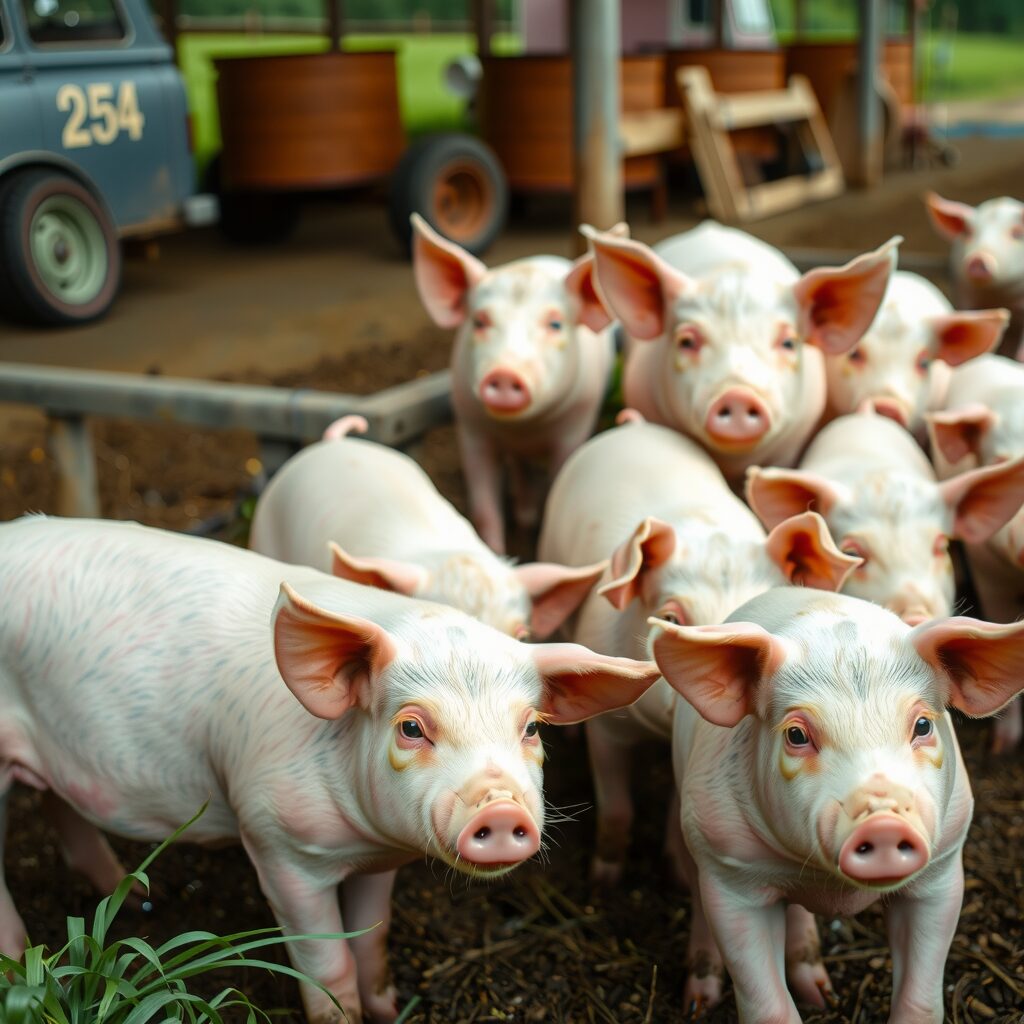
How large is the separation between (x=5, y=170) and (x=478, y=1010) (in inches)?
186

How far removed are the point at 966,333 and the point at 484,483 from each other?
1.43 meters

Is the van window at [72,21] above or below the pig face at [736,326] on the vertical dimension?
above

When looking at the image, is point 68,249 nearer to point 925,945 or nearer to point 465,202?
point 465,202

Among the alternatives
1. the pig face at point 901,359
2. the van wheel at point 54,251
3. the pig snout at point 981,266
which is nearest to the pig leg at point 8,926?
the pig face at point 901,359

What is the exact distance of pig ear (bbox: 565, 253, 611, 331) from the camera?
3611 millimetres

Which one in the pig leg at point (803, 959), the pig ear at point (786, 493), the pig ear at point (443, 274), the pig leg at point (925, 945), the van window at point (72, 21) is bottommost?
the pig leg at point (803, 959)

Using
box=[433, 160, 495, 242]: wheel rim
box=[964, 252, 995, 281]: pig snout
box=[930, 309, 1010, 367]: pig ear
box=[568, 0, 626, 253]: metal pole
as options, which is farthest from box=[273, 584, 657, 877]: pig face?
box=[433, 160, 495, 242]: wheel rim

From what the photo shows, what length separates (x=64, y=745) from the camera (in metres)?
2.26

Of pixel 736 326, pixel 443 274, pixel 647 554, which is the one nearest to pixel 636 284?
pixel 736 326

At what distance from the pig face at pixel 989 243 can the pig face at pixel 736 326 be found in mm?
1340

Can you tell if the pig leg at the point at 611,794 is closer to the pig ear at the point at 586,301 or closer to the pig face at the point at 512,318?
the pig face at the point at 512,318

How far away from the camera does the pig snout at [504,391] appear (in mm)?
3383

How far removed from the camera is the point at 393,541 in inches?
110

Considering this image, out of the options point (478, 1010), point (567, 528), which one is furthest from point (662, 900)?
point (567, 528)
